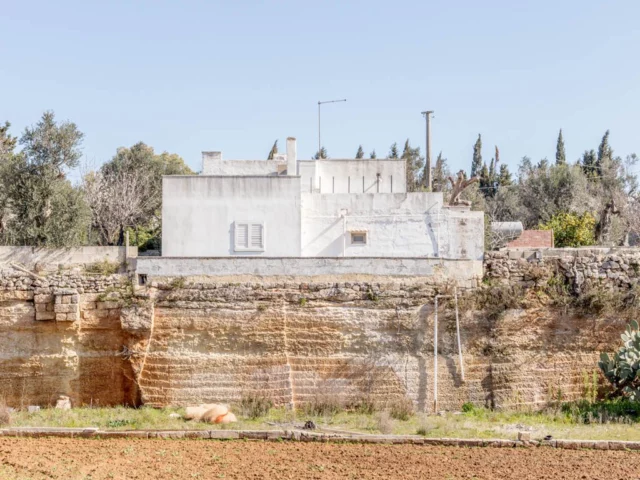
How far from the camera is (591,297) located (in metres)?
17.0

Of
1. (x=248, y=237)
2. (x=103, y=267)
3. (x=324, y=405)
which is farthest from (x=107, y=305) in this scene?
(x=324, y=405)

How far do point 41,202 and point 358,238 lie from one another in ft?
29.0

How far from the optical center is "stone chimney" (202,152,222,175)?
23.0m

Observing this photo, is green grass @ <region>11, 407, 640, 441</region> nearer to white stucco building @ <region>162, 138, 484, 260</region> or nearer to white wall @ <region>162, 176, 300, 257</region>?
white wall @ <region>162, 176, 300, 257</region>

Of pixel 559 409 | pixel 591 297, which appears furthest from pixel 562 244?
pixel 559 409

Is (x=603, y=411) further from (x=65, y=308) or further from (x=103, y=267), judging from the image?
(x=103, y=267)

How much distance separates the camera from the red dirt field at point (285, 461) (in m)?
11.1

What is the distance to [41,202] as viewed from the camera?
2002 centimetres

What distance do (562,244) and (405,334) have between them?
1364cm

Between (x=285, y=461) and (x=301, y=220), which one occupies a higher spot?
(x=301, y=220)

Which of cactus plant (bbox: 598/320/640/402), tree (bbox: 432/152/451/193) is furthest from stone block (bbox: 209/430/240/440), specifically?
tree (bbox: 432/152/451/193)

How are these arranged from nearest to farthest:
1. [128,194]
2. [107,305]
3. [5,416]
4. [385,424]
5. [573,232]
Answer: [385,424], [5,416], [107,305], [573,232], [128,194]

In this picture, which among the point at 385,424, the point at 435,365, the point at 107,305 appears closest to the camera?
the point at 385,424

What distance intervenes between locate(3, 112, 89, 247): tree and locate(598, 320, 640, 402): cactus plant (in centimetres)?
1402
